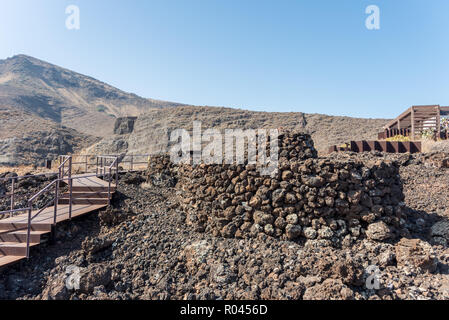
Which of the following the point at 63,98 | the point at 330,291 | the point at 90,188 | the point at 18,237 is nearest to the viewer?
the point at 330,291

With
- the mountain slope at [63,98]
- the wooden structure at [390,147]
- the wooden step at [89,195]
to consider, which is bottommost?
the wooden step at [89,195]

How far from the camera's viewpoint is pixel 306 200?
540 cm

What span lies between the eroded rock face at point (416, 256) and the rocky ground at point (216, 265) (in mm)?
14

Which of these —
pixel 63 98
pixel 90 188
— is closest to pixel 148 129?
pixel 90 188

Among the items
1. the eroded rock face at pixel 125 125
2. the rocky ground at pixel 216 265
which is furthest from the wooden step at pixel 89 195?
the eroded rock face at pixel 125 125

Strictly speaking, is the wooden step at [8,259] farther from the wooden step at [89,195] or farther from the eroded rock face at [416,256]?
the eroded rock face at [416,256]

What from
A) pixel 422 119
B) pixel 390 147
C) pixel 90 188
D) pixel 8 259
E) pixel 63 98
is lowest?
pixel 8 259

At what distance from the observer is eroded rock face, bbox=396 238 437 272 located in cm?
448

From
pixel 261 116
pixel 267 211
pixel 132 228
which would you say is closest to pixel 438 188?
pixel 267 211

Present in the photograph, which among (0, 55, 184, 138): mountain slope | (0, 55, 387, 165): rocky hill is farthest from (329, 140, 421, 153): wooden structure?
(0, 55, 184, 138): mountain slope

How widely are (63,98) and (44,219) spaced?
322ft

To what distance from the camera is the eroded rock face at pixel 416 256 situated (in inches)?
176

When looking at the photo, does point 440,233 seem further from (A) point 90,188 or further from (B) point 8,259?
(A) point 90,188

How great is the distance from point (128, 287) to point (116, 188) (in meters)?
4.42
